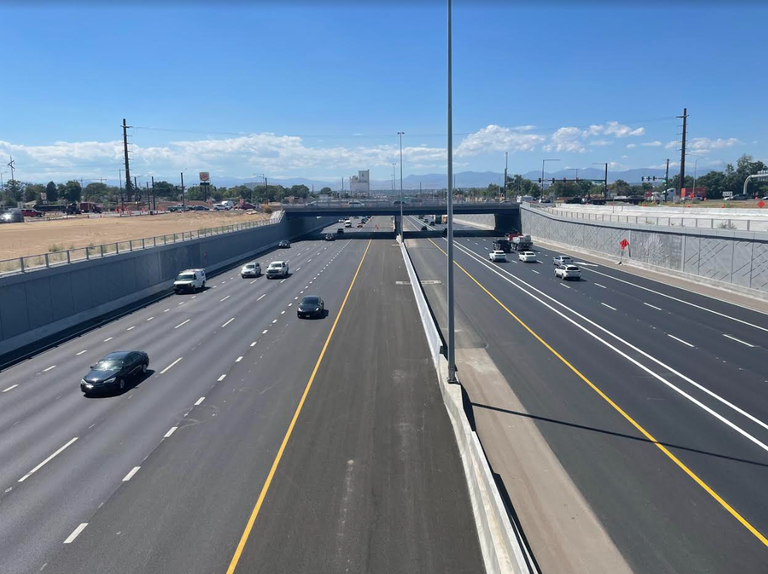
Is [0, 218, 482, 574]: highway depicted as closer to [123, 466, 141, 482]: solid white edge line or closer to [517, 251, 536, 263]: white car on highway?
[123, 466, 141, 482]: solid white edge line

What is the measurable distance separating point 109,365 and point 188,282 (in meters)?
23.3

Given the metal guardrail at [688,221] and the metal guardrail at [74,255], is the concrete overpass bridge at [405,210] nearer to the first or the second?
the metal guardrail at [688,221]

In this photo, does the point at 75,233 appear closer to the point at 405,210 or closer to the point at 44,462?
the point at 405,210

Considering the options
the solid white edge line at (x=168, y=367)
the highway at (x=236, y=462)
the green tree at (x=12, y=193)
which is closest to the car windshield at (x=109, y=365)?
the highway at (x=236, y=462)

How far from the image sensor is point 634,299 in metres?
39.2

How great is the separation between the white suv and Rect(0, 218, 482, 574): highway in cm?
1461

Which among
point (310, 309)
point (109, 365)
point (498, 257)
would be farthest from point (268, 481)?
point (498, 257)

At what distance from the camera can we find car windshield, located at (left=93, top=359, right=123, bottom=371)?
2066cm

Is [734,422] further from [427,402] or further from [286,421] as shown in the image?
[286,421]

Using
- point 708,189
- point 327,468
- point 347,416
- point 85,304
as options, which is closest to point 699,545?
point 327,468

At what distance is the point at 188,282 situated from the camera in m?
43.3

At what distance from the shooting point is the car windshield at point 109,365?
2066 cm

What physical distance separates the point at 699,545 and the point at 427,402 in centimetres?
962

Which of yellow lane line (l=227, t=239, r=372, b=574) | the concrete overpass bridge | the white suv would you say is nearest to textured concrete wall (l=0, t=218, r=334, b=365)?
the white suv
